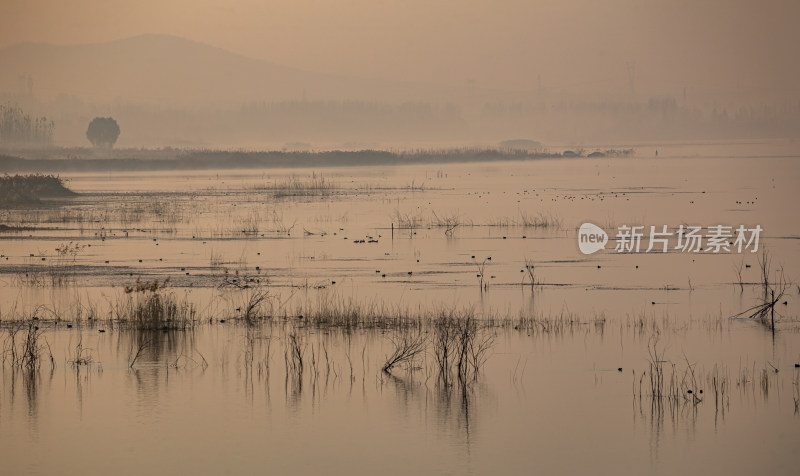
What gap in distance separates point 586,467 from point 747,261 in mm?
21236

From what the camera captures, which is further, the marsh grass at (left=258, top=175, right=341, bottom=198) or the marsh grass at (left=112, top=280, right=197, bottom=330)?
the marsh grass at (left=258, top=175, right=341, bottom=198)

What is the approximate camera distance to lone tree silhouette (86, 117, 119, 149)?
19600cm

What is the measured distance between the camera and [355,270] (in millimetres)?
31750

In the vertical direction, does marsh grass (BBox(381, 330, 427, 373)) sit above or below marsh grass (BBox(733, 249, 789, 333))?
below

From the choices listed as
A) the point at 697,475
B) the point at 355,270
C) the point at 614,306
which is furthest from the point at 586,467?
the point at 355,270

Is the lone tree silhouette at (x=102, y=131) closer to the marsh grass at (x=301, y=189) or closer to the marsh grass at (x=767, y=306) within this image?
the marsh grass at (x=301, y=189)

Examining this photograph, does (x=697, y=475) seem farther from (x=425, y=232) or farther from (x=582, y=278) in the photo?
(x=425, y=232)
